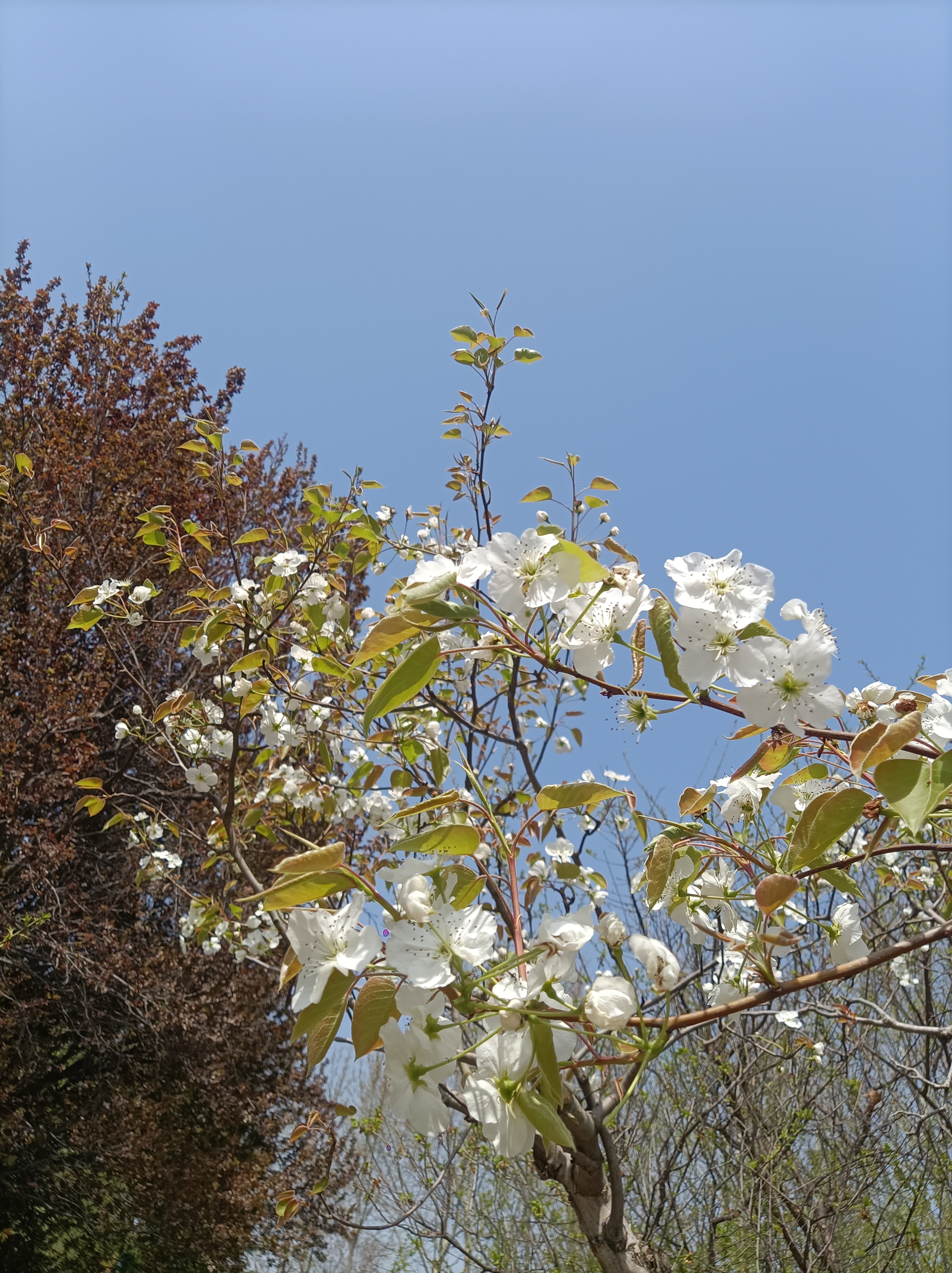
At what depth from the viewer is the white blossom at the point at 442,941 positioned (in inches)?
20.0

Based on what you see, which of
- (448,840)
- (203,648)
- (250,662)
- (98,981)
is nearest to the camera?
(448,840)

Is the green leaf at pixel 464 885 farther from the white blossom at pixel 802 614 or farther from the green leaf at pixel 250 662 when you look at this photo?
the green leaf at pixel 250 662

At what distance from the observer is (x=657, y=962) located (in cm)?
64

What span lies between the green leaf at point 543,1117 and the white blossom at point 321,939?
125mm

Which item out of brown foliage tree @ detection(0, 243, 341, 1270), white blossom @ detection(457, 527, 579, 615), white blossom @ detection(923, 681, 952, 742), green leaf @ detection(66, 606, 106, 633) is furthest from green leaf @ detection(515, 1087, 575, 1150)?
brown foliage tree @ detection(0, 243, 341, 1270)

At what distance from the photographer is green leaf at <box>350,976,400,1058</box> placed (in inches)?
20.0

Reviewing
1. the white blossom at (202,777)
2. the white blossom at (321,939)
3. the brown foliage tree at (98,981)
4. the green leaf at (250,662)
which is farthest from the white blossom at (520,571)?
the brown foliage tree at (98,981)

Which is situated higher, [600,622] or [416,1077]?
[600,622]

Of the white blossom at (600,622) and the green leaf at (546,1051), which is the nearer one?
the green leaf at (546,1051)

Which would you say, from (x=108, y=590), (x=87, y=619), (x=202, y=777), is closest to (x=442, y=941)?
(x=87, y=619)

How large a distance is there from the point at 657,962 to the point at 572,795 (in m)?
0.14

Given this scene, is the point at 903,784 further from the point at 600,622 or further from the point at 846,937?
the point at 846,937

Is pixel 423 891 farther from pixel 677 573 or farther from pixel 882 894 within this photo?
pixel 882 894

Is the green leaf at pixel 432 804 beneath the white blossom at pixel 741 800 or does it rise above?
beneath
